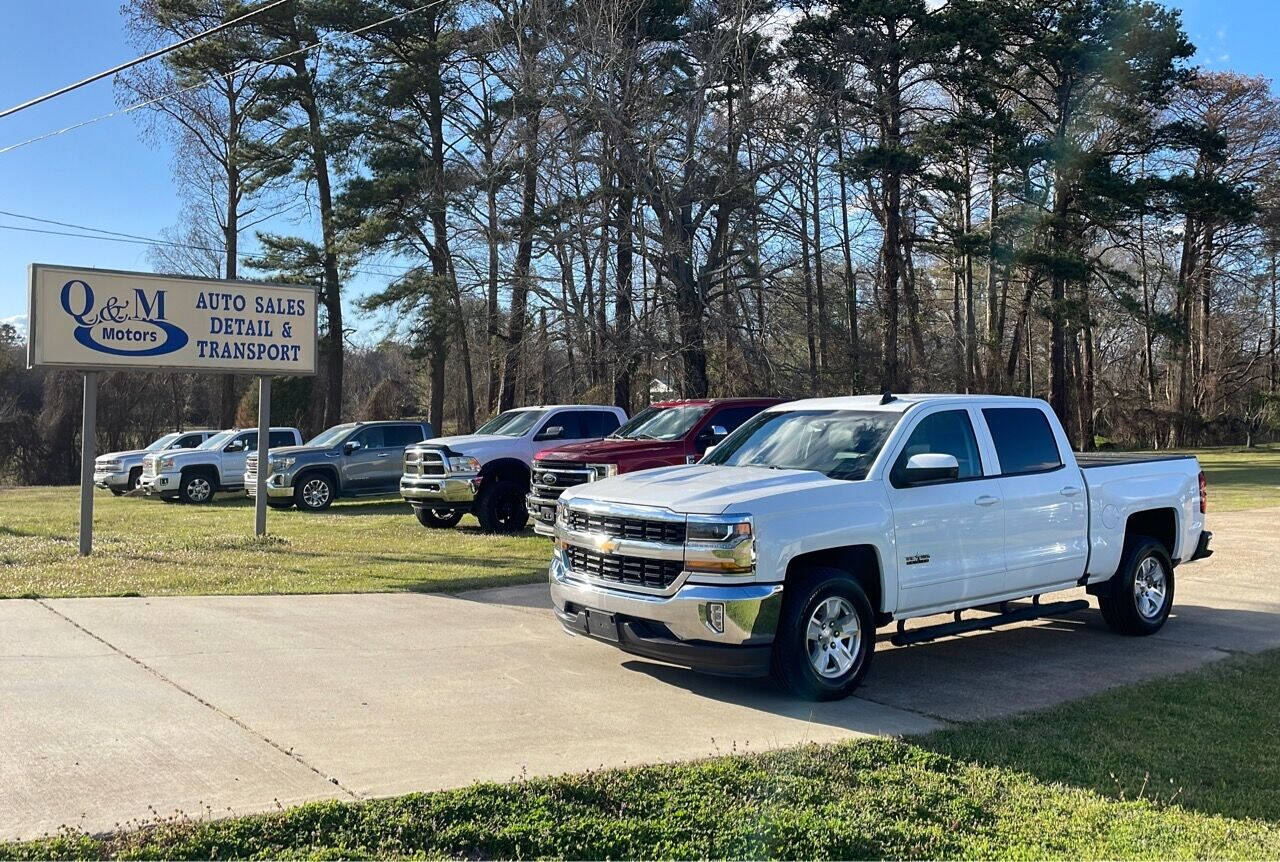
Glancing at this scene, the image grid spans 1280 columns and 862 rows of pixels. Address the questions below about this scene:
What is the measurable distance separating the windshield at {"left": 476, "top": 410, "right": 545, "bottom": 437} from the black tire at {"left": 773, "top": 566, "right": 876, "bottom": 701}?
434 inches

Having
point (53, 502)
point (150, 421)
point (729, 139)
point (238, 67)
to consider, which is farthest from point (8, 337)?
point (729, 139)

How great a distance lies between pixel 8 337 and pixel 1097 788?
5249cm

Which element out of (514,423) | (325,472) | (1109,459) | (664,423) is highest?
(514,423)

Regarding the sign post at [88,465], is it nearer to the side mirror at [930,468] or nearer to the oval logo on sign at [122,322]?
the oval logo on sign at [122,322]

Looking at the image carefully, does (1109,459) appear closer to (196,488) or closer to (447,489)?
(447,489)

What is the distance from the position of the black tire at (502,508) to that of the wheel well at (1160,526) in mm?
9747

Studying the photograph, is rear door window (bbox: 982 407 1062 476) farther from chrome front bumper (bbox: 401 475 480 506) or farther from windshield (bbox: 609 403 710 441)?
chrome front bumper (bbox: 401 475 480 506)

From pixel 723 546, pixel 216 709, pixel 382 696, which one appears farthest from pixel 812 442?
pixel 216 709

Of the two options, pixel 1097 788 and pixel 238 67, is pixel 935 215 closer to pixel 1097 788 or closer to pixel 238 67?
pixel 238 67

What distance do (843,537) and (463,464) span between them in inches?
420

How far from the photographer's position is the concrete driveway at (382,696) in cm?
524

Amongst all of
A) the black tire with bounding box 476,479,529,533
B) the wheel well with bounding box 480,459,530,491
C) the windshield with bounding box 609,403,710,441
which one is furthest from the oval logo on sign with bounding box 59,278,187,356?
the windshield with bounding box 609,403,710,441

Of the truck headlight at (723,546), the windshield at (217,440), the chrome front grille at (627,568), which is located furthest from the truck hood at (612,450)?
the windshield at (217,440)

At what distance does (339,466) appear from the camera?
2312 cm
